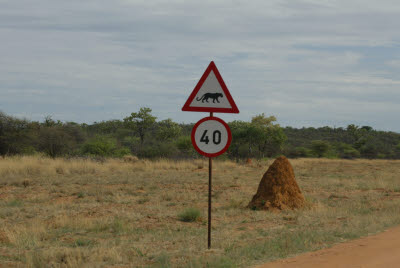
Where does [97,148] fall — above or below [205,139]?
below

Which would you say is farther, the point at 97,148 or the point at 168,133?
the point at 168,133

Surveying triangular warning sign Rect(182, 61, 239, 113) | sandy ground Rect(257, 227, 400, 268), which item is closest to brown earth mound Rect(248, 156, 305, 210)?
sandy ground Rect(257, 227, 400, 268)

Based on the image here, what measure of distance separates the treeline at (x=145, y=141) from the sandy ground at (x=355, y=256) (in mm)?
31245

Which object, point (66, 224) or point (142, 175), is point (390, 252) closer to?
point (66, 224)

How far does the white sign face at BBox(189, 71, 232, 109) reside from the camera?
25.3 ft

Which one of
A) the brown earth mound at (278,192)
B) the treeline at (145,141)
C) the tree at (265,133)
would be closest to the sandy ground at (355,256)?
the brown earth mound at (278,192)

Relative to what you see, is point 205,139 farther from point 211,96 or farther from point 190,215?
point 190,215

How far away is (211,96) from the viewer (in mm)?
7742

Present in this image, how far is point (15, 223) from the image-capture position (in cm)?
1070

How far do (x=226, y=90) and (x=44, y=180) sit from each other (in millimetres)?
15465

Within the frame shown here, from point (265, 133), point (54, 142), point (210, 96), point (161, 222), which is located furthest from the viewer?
point (265, 133)

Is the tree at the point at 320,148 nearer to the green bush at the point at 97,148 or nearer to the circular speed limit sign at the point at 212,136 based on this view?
the green bush at the point at 97,148

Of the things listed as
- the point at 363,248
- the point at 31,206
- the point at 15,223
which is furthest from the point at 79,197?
the point at 363,248

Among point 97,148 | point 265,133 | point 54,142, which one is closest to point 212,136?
point 54,142
